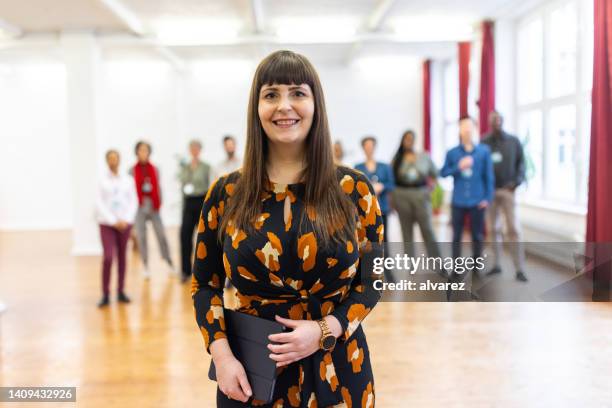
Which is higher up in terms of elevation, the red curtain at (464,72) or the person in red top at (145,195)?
the red curtain at (464,72)

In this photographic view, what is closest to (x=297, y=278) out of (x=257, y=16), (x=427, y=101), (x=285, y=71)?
(x=285, y=71)

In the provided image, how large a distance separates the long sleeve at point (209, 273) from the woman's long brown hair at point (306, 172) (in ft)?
0.14

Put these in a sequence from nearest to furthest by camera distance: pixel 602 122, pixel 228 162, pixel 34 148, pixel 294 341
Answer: pixel 294 341 < pixel 602 122 < pixel 228 162 < pixel 34 148

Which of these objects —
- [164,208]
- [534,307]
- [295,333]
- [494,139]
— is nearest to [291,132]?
[295,333]

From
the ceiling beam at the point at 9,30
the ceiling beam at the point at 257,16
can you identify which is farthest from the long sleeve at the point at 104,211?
the ceiling beam at the point at 9,30

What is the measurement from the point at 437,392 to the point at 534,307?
83.1 inches

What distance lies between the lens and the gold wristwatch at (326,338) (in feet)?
3.92

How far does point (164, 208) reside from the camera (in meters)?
11.5

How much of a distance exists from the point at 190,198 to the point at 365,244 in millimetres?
4822

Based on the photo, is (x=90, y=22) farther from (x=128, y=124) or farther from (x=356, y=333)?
(x=356, y=333)

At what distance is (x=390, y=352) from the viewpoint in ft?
12.1

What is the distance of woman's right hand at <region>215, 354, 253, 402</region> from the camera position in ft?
3.87

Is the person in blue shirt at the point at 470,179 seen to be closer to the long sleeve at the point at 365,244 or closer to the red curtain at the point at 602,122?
the red curtain at the point at 602,122

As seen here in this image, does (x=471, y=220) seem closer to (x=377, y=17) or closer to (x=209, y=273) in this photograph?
(x=377, y=17)
